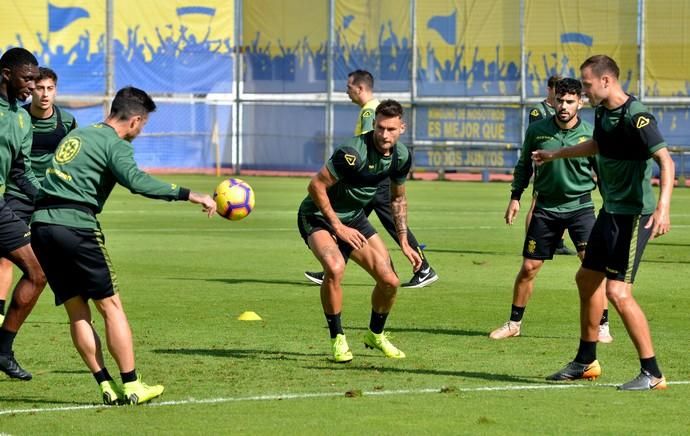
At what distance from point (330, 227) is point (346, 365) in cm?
116

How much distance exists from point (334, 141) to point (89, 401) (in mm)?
34053

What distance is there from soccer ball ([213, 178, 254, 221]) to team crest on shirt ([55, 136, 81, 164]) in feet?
5.96

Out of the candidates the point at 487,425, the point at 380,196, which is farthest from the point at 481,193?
the point at 487,425

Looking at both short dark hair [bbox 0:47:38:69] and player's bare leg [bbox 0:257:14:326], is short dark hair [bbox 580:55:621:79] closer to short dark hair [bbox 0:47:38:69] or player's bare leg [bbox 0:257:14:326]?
short dark hair [bbox 0:47:38:69]

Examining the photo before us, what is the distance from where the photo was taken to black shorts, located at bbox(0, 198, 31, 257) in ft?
34.1

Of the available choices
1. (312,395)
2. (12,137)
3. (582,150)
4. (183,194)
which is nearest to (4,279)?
(12,137)

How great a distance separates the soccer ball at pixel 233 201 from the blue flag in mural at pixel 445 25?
31.4 meters

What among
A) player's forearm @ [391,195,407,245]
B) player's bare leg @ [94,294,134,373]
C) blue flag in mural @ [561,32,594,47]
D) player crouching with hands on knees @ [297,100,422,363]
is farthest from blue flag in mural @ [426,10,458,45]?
player's bare leg @ [94,294,134,373]

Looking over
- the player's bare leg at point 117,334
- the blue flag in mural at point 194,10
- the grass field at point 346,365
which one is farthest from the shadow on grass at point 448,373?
the blue flag in mural at point 194,10

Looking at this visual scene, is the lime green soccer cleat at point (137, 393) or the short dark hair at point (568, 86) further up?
the short dark hair at point (568, 86)

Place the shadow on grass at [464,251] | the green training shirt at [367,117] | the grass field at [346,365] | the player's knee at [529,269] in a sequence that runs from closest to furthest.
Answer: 1. the grass field at [346,365]
2. the player's knee at [529,269]
3. the green training shirt at [367,117]
4. the shadow on grass at [464,251]

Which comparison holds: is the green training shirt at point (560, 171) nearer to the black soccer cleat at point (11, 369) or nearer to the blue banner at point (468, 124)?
the black soccer cleat at point (11, 369)

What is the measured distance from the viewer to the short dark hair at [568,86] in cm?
1196

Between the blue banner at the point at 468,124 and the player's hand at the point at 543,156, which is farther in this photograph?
the blue banner at the point at 468,124
